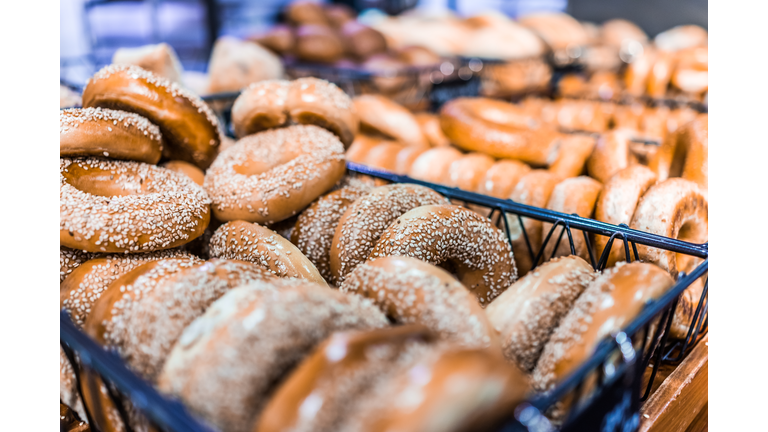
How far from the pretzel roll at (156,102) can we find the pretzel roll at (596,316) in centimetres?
115

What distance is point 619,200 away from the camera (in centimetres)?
142

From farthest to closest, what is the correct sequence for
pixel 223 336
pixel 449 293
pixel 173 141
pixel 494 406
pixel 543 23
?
pixel 543 23 → pixel 173 141 → pixel 449 293 → pixel 223 336 → pixel 494 406

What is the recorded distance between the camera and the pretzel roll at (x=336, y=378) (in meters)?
0.57

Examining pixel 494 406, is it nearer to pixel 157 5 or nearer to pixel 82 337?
pixel 82 337

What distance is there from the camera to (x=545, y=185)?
1.68 m

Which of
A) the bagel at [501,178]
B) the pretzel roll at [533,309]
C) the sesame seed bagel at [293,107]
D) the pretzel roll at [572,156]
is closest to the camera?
the pretzel roll at [533,309]

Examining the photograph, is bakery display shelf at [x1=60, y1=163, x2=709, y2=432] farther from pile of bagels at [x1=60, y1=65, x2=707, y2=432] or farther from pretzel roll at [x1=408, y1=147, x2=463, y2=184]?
pretzel roll at [x1=408, y1=147, x2=463, y2=184]

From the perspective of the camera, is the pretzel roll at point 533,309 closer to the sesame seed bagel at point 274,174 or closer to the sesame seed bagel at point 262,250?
the sesame seed bagel at point 262,250

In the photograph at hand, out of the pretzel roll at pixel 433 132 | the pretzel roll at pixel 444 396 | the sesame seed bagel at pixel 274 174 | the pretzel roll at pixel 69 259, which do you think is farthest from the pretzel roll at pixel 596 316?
the pretzel roll at pixel 433 132

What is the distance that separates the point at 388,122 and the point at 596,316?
1724 millimetres

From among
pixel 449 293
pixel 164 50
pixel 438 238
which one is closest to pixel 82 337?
pixel 449 293

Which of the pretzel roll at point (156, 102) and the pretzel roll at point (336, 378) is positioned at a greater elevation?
the pretzel roll at point (156, 102)

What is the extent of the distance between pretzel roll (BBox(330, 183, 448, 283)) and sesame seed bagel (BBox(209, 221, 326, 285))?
0.08 metres

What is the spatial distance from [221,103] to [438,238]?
1540 mm
